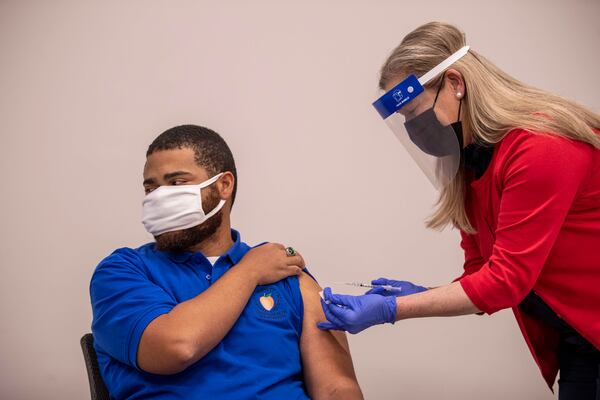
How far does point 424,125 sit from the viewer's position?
5.45ft

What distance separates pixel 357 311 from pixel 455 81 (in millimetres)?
651

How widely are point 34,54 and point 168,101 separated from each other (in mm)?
622

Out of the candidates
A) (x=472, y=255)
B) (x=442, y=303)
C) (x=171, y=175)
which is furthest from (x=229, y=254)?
(x=472, y=255)

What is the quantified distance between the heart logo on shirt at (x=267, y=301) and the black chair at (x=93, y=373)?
470 millimetres

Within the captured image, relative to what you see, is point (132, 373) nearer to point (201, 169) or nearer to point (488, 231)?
point (201, 169)

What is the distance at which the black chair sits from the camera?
1590mm

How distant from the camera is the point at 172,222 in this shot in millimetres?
1710

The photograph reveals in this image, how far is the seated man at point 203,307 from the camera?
1.47m

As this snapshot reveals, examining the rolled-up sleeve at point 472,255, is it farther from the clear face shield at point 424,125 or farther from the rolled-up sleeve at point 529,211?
the rolled-up sleeve at point 529,211

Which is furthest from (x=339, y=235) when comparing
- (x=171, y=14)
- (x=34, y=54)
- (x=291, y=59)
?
(x=34, y=54)

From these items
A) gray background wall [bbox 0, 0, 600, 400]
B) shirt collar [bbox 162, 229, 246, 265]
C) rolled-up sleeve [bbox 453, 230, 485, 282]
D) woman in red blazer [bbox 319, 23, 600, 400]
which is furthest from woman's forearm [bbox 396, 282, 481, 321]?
gray background wall [bbox 0, 0, 600, 400]

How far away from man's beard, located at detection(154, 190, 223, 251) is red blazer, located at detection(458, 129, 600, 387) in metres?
0.74

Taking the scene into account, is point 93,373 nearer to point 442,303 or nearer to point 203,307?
point 203,307

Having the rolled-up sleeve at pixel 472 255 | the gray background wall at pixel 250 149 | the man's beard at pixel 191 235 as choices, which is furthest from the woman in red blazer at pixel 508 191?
the gray background wall at pixel 250 149
